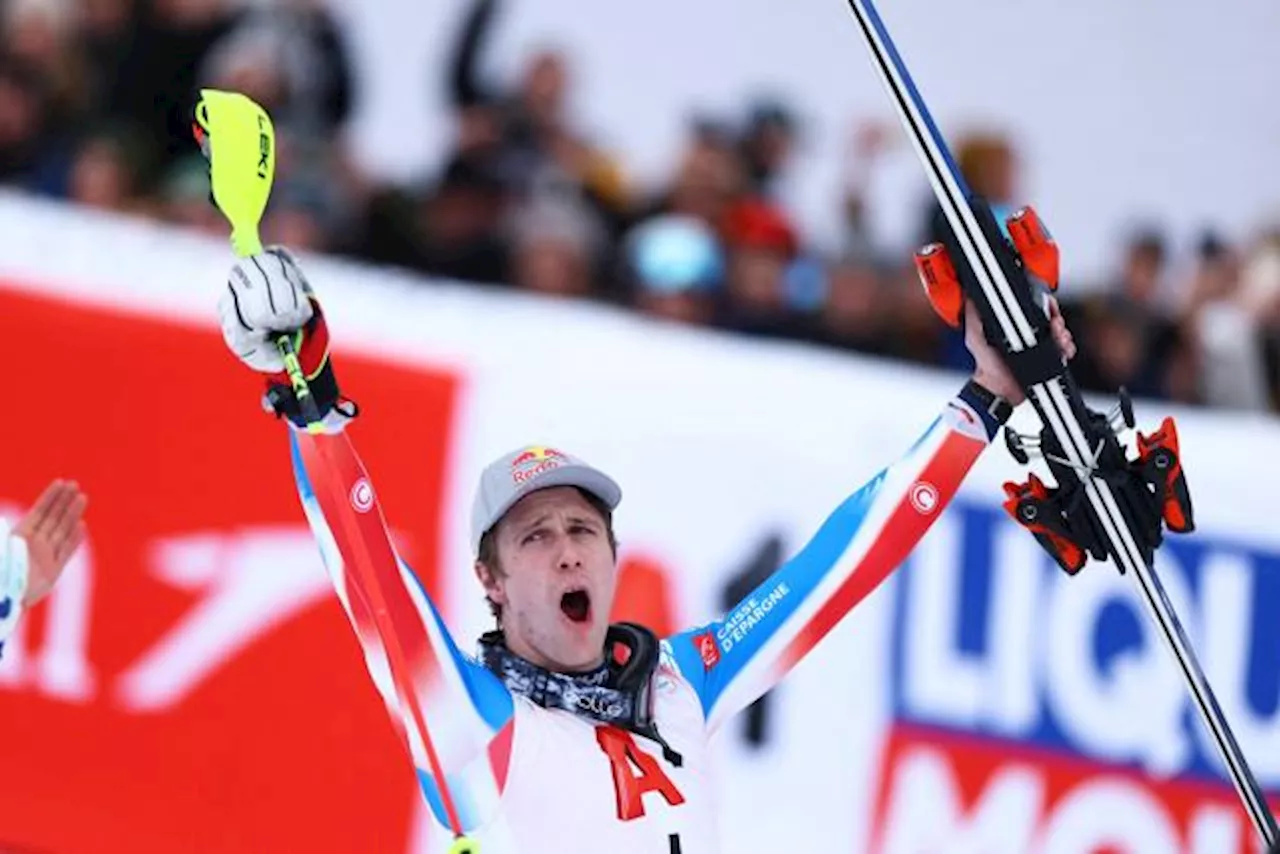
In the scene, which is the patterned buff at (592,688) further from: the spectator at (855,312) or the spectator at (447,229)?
the spectator at (855,312)

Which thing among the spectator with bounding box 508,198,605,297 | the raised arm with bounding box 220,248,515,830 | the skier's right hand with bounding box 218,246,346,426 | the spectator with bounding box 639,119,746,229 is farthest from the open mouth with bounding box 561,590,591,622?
the spectator with bounding box 639,119,746,229

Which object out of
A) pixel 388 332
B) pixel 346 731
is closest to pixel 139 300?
pixel 388 332

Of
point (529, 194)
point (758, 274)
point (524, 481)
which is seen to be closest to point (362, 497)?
point (524, 481)

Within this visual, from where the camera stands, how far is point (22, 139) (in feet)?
30.7

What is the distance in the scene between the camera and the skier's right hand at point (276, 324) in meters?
5.24

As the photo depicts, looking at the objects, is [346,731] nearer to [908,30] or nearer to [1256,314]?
[1256,314]

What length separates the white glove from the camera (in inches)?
206

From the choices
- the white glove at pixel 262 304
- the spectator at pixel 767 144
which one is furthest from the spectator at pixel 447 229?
the white glove at pixel 262 304

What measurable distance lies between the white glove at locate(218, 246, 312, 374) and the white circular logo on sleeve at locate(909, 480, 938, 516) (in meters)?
1.38

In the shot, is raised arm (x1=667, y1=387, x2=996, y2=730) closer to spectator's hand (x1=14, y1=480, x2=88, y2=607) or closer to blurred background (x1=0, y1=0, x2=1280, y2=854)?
spectator's hand (x1=14, y1=480, x2=88, y2=607)

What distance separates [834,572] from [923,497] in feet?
0.78

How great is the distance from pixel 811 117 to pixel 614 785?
Result: 7002 mm

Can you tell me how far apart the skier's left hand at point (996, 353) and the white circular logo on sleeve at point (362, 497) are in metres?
1.24

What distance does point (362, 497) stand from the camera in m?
5.43
